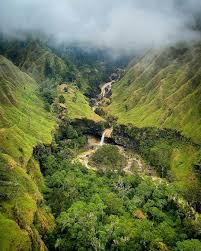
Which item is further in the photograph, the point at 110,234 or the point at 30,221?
the point at 110,234

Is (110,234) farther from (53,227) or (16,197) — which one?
(16,197)

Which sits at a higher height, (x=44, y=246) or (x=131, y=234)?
(x=131, y=234)

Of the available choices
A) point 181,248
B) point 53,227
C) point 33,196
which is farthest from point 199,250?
point 33,196

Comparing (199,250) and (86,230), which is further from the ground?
(199,250)

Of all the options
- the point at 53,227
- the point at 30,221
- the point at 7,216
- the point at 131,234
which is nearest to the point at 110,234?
the point at 131,234

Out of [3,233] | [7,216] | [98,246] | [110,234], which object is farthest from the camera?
[110,234]

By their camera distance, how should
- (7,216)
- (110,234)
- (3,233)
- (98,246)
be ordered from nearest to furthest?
(3,233)
(7,216)
(98,246)
(110,234)

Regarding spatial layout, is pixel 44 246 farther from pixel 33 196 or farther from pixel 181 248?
pixel 181 248

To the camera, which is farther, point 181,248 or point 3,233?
point 181,248

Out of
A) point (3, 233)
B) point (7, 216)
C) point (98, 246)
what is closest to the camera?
point (3, 233)
